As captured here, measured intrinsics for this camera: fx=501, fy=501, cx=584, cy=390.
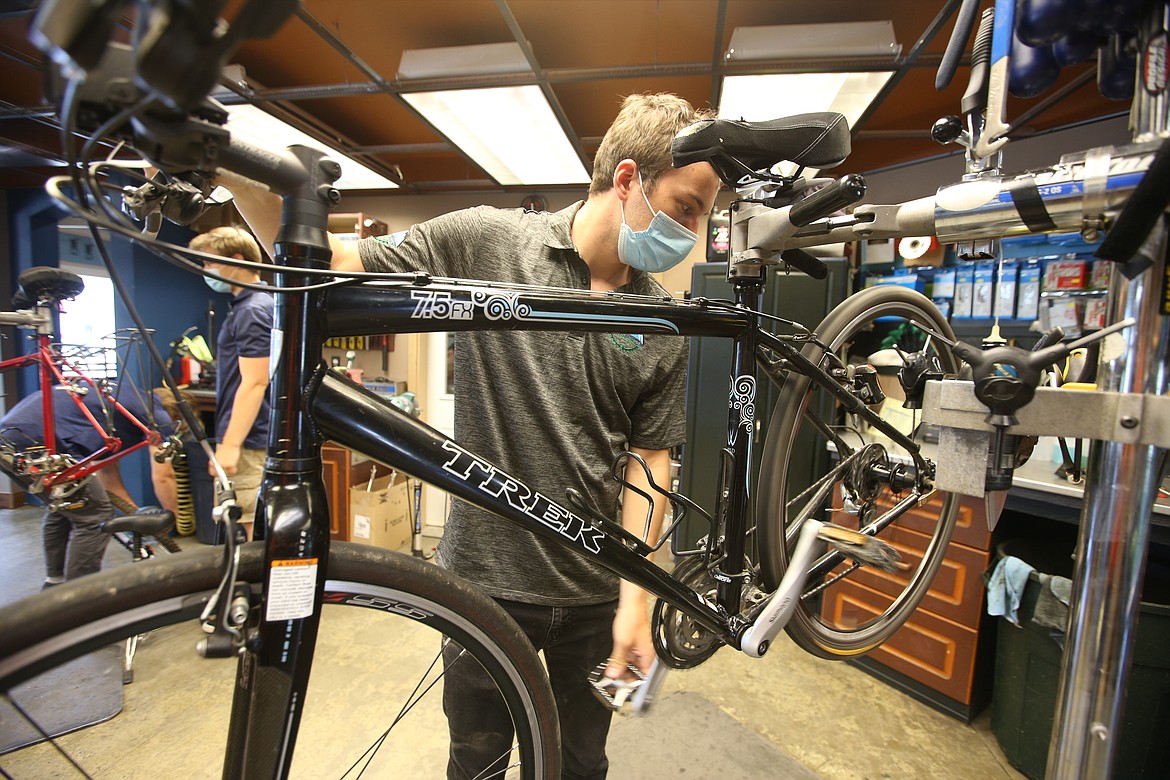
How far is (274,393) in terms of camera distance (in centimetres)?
50

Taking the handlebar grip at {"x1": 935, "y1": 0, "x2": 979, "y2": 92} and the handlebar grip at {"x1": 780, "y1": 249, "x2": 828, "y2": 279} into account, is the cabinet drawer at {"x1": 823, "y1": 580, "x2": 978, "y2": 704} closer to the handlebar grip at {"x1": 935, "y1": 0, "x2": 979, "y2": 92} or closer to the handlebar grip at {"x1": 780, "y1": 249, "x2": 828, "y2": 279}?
the handlebar grip at {"x1": 780, "y1": 249, "x2": 828, "y2": 279}

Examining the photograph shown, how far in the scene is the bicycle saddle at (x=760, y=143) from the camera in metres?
0.72

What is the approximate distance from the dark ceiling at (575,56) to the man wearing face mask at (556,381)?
1.47 meters

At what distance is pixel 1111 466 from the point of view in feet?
1.60

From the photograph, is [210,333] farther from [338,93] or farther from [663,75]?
[663,75]

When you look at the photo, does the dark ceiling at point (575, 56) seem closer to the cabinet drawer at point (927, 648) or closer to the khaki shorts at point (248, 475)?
the khaki shorts at point (248, 475)

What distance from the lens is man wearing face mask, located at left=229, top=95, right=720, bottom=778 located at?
0.88 meters

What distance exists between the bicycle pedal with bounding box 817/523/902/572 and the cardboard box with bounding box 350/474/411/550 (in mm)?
2302

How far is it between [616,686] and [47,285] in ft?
8.84

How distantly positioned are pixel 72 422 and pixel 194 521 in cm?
146

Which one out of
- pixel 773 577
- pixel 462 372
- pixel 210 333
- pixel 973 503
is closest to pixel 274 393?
pixel 462 372

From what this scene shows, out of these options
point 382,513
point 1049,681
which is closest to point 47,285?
point 382,513

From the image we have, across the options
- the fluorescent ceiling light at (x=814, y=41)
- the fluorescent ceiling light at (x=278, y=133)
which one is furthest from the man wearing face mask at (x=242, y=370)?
the fluorescent ceiling light at (x=814, y=41)

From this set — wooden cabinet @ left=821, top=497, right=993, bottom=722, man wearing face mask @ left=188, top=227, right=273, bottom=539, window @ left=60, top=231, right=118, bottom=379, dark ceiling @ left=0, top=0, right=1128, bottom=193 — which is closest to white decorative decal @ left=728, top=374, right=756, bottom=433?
wooden cabinet @ left=821, top=497, right=993, bottom=722
